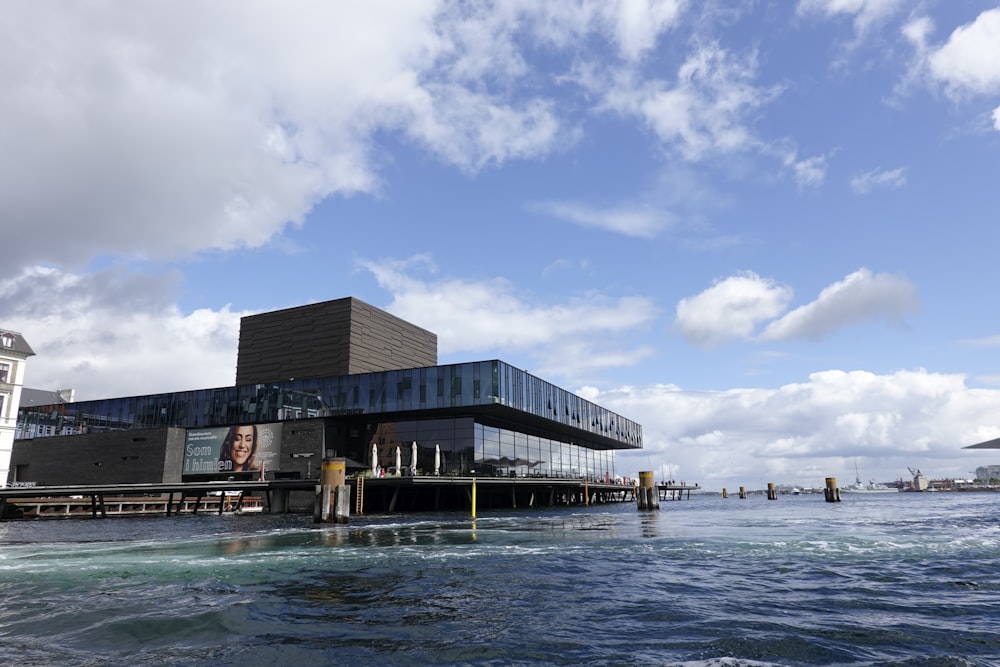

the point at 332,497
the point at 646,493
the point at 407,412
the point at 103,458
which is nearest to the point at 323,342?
the point at 103,458

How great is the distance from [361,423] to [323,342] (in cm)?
3700

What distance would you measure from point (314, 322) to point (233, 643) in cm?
10590

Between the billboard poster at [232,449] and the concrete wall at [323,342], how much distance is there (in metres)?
27.9

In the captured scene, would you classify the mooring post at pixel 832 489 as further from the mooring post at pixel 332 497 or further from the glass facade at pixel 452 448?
the mooring post at pixel 332 497

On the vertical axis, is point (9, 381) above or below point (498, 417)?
above

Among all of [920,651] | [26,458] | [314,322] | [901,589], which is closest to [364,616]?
[920,651]

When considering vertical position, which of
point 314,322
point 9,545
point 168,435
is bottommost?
point 9,545

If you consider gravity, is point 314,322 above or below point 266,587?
above

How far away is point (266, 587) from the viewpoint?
1568 cm

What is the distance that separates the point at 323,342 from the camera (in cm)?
11106

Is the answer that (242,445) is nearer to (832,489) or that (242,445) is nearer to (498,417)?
(498,417)

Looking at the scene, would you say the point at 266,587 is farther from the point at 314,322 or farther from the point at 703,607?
the point at 314,322

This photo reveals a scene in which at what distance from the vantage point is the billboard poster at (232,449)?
7500cm

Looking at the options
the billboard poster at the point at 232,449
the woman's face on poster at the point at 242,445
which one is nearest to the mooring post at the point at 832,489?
Answer: the billboard poster at the point at 232,449
